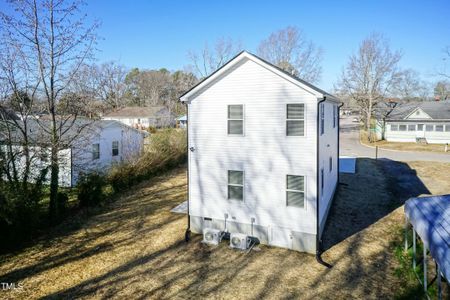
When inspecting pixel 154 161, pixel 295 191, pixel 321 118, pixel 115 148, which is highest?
pixel 321 118

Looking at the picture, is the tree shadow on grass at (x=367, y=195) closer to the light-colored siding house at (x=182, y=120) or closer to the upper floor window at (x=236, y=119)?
the upper floor window at (x=236, y=119)

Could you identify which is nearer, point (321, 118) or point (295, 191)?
point (295, 191)

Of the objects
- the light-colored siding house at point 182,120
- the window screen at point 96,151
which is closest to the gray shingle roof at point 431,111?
the light-colored siding house at point 182,120

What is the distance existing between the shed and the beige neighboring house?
4592 cm

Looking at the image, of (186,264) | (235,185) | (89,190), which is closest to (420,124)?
(235,185)

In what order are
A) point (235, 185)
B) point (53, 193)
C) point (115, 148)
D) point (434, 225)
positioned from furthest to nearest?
1. point (115, 148)
2. point (53, 193)
3. point (235, 185)
4. point (434, 225)

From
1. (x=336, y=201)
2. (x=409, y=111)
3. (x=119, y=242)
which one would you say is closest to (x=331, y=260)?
(x=336, y=201)

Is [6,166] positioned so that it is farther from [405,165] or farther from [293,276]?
[405,165]

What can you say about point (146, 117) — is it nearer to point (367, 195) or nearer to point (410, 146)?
point (410, 146)

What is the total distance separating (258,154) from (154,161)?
13128 mm

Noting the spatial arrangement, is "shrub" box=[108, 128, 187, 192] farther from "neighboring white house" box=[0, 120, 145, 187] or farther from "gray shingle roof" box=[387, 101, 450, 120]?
"gray shingle roof" box=[387, 101, 450, 120]

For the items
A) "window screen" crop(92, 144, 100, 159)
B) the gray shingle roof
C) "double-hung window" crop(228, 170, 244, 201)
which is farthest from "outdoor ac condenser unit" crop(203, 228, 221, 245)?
the gray shingle roof

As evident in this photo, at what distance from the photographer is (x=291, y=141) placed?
32.1 feet

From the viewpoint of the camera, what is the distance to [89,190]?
49.2 ft
